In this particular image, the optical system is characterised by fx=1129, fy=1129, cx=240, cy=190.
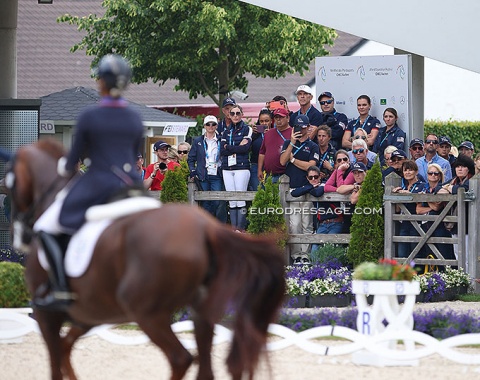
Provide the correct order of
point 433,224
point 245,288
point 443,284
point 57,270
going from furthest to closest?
point 433,224 < point 443,284 < point 57,270 < point 245,288

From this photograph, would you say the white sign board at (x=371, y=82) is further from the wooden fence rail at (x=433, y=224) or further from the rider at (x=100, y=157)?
the rider at (x=100, y=157)

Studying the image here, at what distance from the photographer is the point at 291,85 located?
47.7m

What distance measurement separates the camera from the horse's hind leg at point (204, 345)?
839cm

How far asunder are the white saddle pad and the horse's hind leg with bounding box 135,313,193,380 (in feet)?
2.17

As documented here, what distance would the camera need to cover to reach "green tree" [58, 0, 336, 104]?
116 feet

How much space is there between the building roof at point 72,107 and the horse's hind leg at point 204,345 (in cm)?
2160

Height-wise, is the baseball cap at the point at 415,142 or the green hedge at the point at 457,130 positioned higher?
the green hedge at the point at 457,130

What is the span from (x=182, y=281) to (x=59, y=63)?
1511 inches

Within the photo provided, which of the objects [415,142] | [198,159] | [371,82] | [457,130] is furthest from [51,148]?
[457,130]

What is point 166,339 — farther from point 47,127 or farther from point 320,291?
point 47,127

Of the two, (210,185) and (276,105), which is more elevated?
(276,105)

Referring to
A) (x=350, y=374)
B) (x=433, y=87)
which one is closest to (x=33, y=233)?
(x=350, y=374)

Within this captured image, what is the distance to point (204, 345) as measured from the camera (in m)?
8.49

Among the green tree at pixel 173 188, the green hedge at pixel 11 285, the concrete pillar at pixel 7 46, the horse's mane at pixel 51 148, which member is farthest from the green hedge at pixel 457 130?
the horse's mane at pixel 51 148
